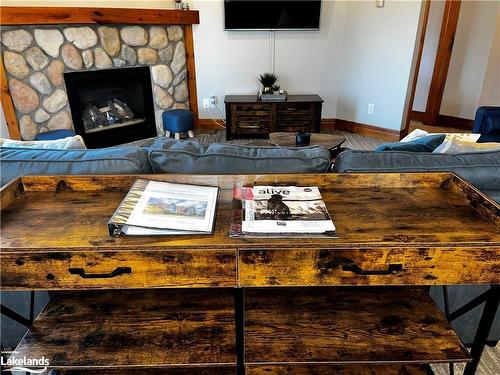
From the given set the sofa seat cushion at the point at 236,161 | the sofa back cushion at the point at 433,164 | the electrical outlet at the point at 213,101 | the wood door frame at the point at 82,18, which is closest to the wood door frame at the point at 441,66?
the electrical outlet at the point at 213,101

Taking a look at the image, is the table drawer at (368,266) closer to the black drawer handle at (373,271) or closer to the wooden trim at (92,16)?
the black drawer handle at (373,271)

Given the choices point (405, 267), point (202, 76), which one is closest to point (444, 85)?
point (202, 76)

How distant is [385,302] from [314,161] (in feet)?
1.82

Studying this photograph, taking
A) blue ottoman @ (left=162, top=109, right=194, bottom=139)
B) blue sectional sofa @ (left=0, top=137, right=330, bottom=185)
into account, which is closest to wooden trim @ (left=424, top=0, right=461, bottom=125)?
blue ottoman @ (left=162, top=109, right=194, bottom=139)

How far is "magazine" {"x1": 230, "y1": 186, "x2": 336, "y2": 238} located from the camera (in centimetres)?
91

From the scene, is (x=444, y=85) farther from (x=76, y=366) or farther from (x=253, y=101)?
(x=76, y=366)

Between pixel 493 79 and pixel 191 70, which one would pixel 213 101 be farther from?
pixel 493 79

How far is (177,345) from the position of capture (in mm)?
1120

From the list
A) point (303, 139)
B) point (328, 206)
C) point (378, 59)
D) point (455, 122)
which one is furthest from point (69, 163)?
point (455, 122)

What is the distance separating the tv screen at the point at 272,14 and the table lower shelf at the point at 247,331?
3.61 m

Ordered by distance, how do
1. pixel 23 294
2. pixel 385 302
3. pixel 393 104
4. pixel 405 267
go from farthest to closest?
pixel 393 104, pixel 23 294, pixel 385 302, pixel 405 267

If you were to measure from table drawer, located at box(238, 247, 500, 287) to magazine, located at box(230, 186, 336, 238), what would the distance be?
0.18 feet

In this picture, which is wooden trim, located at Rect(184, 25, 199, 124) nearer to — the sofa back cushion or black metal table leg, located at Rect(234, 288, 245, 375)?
the sofa back cushion

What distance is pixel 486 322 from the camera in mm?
1062
